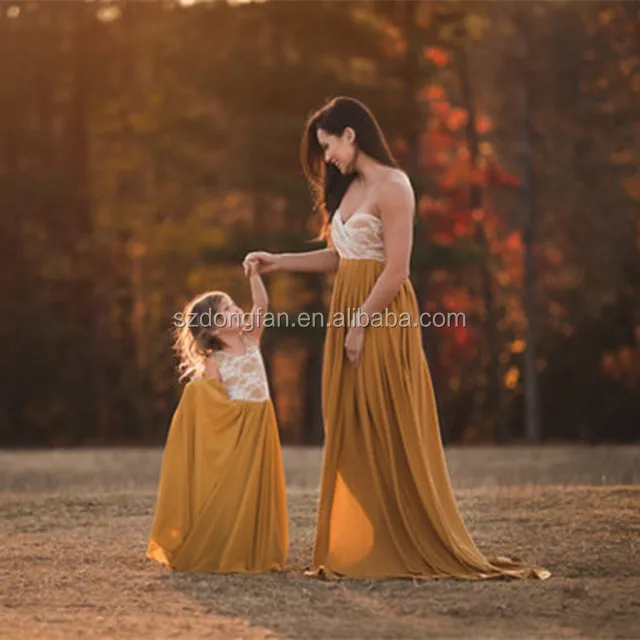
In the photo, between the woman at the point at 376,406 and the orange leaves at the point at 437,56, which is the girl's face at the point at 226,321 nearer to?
the woman at the point at 376,406

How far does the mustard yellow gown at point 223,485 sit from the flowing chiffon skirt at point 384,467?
380 mm

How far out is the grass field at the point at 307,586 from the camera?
5.62 metres

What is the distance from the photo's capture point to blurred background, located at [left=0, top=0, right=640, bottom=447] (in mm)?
26000

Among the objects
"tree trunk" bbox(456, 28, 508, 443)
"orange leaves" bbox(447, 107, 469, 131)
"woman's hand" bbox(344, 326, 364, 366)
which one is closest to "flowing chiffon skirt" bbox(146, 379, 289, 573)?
"woman's hand" bbox(344, 326, 364, 366)

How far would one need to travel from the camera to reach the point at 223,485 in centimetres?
728

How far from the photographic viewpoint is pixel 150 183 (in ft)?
96.8

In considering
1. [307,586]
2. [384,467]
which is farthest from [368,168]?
[307,586]

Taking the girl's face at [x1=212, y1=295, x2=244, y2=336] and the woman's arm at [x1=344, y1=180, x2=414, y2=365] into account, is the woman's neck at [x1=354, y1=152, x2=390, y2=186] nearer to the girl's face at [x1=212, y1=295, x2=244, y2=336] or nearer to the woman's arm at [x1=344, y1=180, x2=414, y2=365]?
the woman's arm at [x1=344, y1=180, x2=414, y2=365]

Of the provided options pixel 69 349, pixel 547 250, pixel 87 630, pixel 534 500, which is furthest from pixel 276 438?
pixel 547 250

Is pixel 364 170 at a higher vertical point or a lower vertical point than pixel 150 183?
lower

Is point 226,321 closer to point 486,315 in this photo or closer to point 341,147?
point 341,147

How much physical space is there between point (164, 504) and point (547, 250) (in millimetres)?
25497

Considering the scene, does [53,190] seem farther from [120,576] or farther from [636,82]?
[120,576]

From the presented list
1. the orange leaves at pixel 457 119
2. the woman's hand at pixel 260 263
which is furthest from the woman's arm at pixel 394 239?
the orange leaves at pixel 457 119
